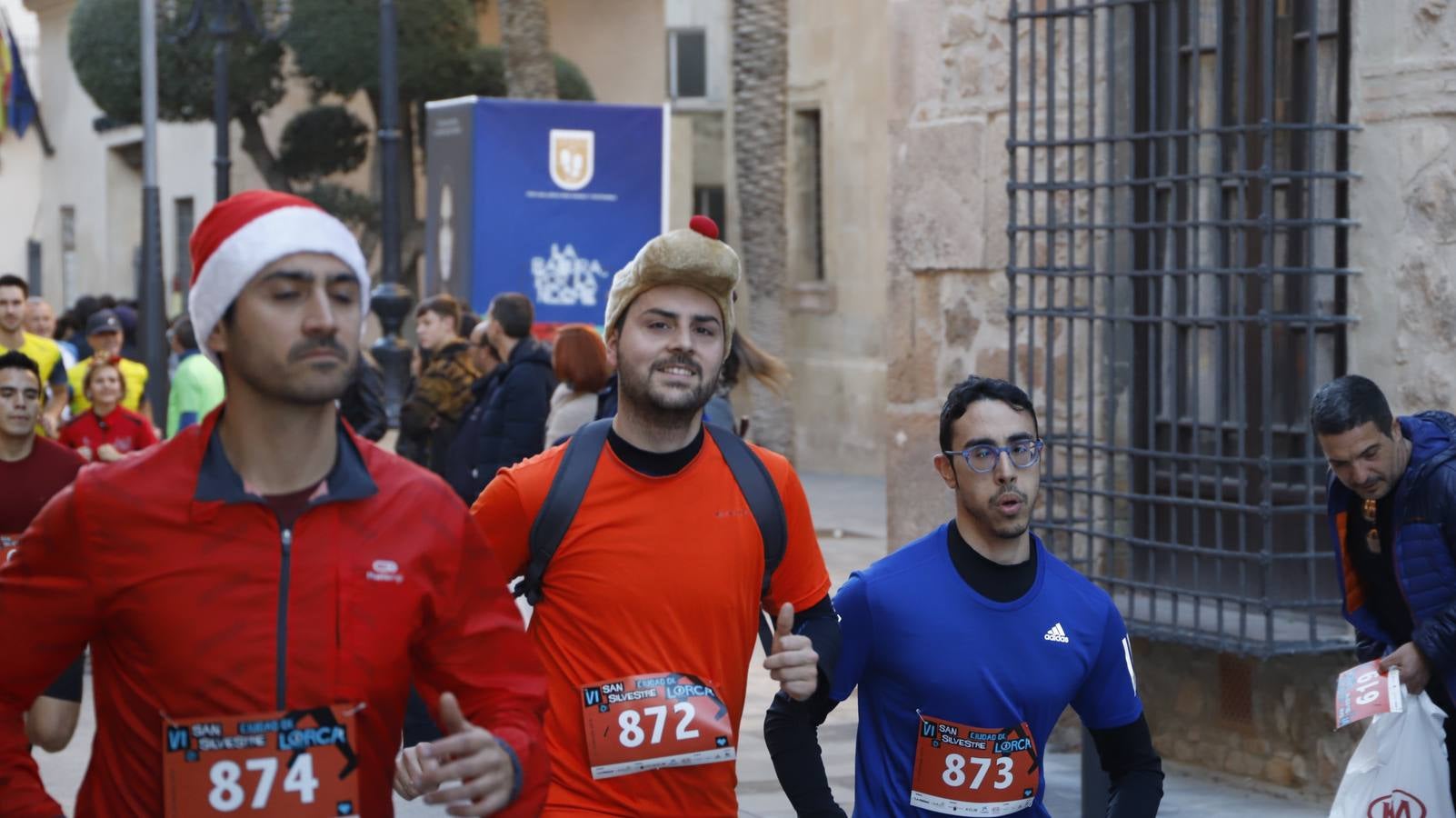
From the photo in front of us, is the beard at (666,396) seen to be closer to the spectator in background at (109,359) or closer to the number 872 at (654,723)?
the number 872 at (654,723)

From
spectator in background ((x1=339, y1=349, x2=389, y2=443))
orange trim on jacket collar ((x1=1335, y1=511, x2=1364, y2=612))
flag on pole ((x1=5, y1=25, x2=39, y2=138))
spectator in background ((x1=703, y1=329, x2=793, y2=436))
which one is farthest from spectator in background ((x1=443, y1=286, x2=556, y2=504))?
flag on pole ((x1=5, y1=25, x2=39, y2=138))

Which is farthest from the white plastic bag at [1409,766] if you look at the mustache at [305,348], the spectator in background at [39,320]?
the spectator in background at [39,320]

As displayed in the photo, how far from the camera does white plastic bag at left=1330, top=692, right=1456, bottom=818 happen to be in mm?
5277

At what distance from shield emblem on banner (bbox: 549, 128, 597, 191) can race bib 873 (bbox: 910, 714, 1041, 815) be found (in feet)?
39.1

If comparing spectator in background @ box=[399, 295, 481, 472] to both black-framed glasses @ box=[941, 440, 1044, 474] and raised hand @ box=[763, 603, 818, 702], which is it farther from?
raised hand @ box=[763, 603, 818, 702]

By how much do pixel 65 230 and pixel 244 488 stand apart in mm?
44316

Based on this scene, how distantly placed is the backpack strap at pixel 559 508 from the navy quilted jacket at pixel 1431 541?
7.17ft

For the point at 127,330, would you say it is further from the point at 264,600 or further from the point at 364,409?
the point at 264,600

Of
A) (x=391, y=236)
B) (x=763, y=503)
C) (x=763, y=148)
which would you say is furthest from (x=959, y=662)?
(x=763, y=148)

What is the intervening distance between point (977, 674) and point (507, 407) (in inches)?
226

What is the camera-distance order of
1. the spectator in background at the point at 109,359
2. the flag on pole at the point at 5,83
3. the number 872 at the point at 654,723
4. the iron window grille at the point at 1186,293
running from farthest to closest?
the flag on pole at the point at 5,83
the spectator in background at the point at 109,359
the iron window grille at the point at 1186,293
the number 872 at the point at 654,723

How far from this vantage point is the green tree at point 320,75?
28.7m

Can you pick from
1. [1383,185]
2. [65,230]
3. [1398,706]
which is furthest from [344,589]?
[65,230]

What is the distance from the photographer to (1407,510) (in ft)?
17.2
